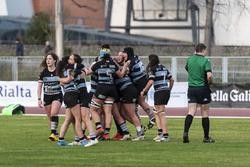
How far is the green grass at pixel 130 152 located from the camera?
1526 cm

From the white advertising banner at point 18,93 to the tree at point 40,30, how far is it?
56.1 feet

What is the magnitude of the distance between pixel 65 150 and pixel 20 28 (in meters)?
43.6

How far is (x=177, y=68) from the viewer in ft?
132

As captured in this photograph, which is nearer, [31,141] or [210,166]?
[210,166]

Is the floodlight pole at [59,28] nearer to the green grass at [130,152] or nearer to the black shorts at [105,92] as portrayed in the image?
the green grass at [130,152]

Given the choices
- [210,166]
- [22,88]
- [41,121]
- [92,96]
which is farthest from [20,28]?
[210,166]

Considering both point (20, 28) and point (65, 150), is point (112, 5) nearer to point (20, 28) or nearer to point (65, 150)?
point (20, 28)

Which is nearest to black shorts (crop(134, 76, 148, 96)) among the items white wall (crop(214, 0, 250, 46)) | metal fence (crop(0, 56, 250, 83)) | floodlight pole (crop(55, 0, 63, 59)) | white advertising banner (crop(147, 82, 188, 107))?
white advertising banner (crop(147, 82, 188, 107))

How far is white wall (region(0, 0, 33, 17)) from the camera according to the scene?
6406 centimetres

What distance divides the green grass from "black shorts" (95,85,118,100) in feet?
3.42

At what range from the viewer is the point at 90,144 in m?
18.4

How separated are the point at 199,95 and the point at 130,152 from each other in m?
2.61

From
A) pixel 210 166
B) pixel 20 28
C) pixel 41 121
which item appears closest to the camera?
pixel 210 166

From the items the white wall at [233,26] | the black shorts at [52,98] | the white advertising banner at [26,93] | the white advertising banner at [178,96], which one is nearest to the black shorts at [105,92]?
the black shorts at [52,98]
